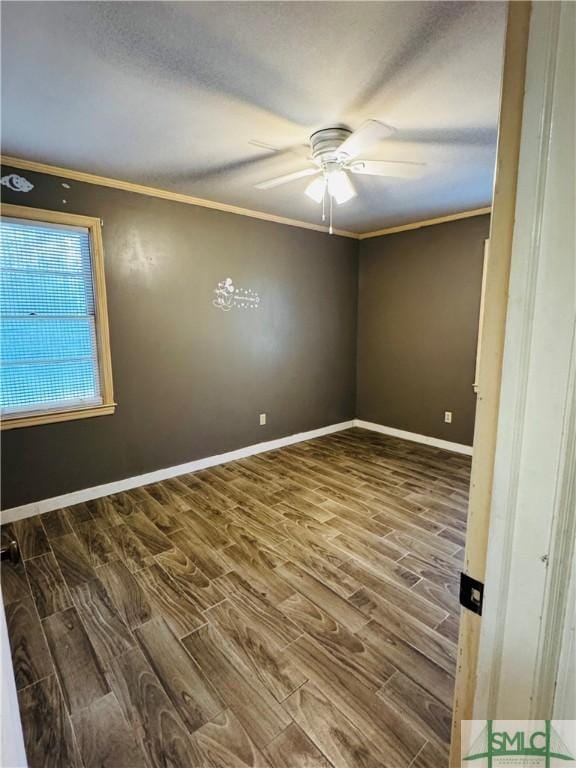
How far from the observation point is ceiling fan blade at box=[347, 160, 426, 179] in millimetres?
2193

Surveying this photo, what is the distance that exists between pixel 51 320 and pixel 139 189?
49.4 inches

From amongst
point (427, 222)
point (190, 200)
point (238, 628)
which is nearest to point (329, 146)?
point (190, 200)

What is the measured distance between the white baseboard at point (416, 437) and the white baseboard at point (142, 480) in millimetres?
702

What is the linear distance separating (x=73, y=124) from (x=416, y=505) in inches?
132

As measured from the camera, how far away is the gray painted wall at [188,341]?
9.43ft

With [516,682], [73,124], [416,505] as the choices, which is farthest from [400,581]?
[73,124]

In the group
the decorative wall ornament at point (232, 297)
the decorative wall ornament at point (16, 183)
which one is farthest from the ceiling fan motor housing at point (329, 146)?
the decorative wall ornament at point (16, 183)

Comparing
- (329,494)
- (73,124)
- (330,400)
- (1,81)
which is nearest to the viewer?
(1,81)

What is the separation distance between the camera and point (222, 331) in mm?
3643

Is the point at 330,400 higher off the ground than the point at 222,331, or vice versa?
the point at 222,331

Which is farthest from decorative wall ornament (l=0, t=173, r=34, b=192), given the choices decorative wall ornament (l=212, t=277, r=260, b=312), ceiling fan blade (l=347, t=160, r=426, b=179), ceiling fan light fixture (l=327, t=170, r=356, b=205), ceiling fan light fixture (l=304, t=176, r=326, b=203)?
ceiling fan blade (l=347, t=160, r=426, b=179)

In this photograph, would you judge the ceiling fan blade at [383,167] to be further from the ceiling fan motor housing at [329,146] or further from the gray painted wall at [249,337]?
the gray painted wall at [249,337]

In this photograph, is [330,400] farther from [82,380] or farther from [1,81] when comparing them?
[1,81]

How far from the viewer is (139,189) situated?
9.83 ft
